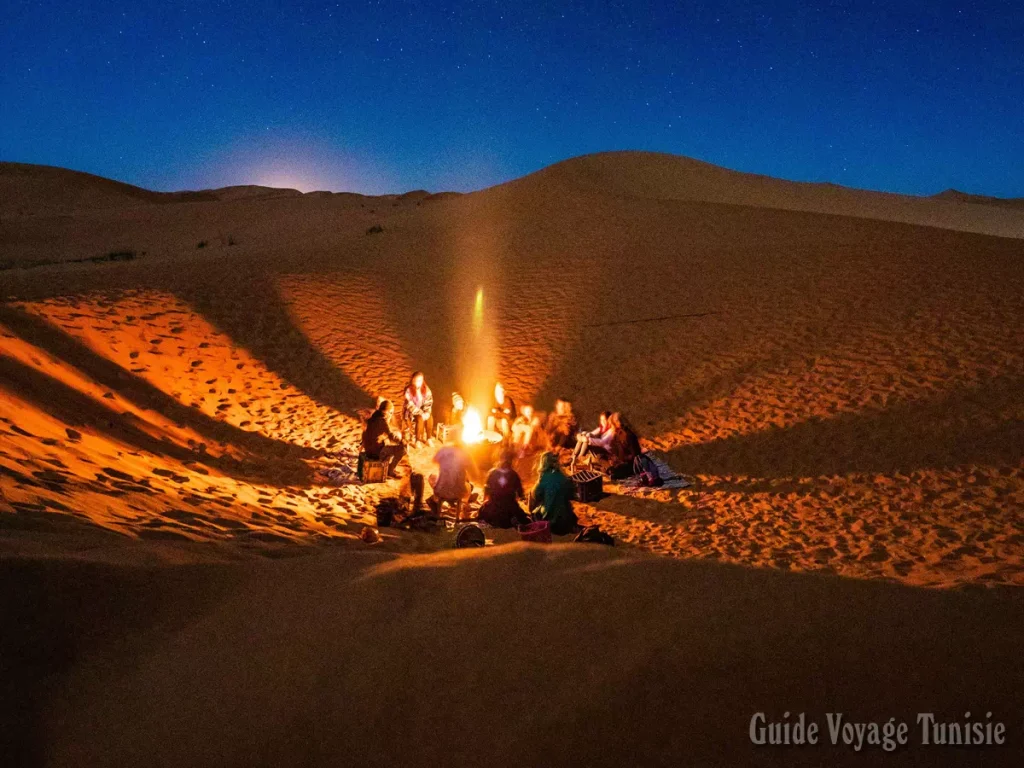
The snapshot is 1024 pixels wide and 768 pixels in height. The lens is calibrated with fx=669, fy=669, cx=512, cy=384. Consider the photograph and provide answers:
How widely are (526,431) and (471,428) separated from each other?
108 centimetres

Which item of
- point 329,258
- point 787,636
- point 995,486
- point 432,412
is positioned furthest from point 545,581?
point 329,258

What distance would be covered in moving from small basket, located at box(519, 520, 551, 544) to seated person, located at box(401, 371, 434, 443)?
393 cm

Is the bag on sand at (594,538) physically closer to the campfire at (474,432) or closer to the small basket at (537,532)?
the small basket at (537,532)

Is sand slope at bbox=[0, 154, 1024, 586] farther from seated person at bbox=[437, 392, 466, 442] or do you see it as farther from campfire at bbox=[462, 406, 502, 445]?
campfire at bbox=[462, 406, 502, 445]

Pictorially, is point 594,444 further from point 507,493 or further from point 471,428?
point 507,493

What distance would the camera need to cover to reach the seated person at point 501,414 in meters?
10.4

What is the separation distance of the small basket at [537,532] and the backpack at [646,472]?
2.25 m

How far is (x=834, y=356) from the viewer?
480 inches

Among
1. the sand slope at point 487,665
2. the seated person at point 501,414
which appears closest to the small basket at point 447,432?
the seated person at point 501,414

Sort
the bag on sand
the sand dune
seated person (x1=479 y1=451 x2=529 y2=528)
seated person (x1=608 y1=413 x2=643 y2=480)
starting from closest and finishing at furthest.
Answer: the bag on sand
seated person (x1=479 y1=451 x2=529 y2=528)
seated person (x1=608 y1=413 x2=643 y2=480)
the sand dune

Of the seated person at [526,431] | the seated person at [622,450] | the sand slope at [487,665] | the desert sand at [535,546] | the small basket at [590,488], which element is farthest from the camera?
the seated person at [526,431]

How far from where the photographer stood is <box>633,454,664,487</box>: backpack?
895 centimetres

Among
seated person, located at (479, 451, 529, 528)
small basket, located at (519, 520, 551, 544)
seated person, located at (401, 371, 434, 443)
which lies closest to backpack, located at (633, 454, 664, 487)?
seated person, located at (479, 451, 529, 528)

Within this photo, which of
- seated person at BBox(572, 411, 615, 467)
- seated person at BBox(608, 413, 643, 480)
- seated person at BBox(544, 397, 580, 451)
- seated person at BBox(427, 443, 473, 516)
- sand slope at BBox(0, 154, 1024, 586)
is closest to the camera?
sand slope at BBox(0, 154, 1024, 586)
